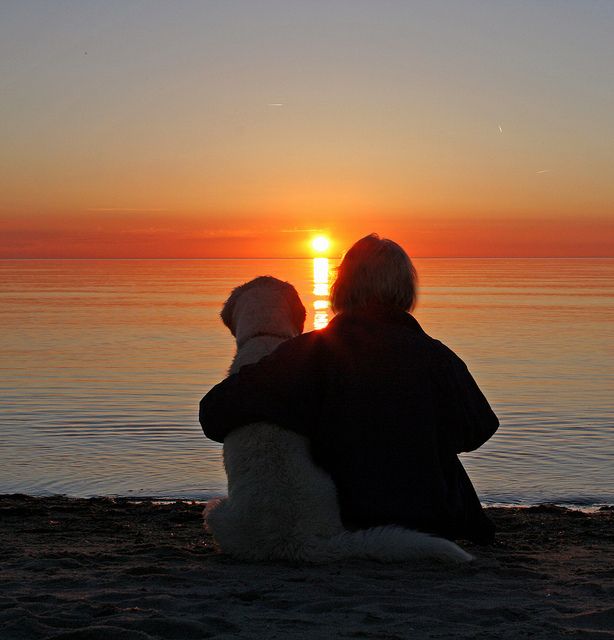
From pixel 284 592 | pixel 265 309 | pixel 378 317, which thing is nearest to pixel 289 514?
pixel 284 592

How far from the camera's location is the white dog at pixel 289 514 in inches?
173

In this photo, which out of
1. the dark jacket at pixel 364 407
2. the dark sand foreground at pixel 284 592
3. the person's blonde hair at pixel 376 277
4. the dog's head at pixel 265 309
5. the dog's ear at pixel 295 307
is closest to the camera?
the dark sand foreground at pixel 284 592

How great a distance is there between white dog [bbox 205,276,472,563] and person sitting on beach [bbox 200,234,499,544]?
9cm

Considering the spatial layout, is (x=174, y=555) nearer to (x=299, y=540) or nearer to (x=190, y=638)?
(x=299, y=540)

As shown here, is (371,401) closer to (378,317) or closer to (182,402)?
(378,317)

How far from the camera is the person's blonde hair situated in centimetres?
462

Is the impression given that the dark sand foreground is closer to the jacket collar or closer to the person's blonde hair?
the jacket collar

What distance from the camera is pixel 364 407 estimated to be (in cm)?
453

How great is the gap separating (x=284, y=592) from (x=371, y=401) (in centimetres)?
109

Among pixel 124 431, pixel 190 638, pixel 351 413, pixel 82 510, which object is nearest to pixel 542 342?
pixel 124 431

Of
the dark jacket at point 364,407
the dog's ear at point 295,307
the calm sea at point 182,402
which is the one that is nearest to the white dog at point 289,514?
the dark jacket at point 364,407

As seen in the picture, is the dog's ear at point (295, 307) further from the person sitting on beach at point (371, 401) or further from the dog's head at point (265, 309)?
the person sitting on beach at point (371, 401)

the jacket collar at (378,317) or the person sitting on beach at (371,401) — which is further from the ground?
the jacket collar at (378,317)

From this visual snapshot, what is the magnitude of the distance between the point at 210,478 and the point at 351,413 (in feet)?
14.5
